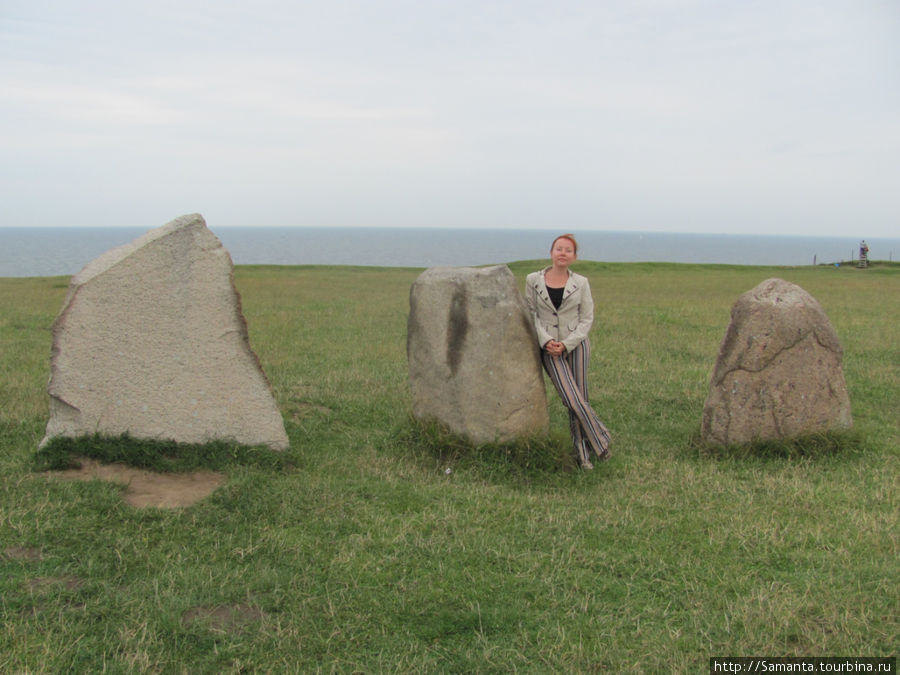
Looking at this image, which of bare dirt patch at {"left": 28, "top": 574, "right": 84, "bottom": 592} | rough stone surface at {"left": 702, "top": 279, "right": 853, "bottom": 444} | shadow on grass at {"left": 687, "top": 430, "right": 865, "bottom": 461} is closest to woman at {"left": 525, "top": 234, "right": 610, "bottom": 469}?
shadow on grass at {"left": 687, "top": 430, "right": 865, "bottom": 461}

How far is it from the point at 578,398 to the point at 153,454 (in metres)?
4.08

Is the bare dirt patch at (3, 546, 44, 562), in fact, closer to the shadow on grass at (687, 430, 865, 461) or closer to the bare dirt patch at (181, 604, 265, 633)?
the bare dirt patch at (181, 604, 265, 633)

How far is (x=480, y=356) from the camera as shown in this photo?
A: 7355 millimetres

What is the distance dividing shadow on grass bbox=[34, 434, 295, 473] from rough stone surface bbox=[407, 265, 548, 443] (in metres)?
1.73

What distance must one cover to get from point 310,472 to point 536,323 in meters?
2.65

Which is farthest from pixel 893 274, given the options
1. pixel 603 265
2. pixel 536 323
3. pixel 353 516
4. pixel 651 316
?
pixel 353 516

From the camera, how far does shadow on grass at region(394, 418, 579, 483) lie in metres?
7.15

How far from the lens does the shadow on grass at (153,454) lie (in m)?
6.71

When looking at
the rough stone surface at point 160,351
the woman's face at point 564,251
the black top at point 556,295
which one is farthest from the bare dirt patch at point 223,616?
the woman's face at point 564,251

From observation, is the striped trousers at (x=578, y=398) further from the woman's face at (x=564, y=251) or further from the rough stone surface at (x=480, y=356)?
the woman's face at (x=564, y=251)

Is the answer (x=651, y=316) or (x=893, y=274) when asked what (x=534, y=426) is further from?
(x=893, y=274)

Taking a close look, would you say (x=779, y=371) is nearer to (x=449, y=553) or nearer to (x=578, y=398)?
(x=578, y=398)

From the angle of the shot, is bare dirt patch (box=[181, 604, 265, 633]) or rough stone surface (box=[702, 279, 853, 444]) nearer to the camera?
bare dirt patch (box=[181, 604, 265, 633])

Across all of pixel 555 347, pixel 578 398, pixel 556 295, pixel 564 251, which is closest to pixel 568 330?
pixel 555 347
